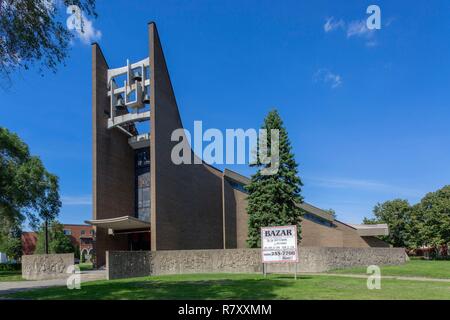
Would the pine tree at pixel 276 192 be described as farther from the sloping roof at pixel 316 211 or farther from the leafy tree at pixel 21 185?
the leafy tree at pixel 21 185

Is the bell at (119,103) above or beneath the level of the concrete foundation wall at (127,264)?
above

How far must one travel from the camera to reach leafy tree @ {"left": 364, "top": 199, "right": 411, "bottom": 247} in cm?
6025

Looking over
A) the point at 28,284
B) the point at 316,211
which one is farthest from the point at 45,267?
the point at 316,211

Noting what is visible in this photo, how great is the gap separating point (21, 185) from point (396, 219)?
49247 millimetres

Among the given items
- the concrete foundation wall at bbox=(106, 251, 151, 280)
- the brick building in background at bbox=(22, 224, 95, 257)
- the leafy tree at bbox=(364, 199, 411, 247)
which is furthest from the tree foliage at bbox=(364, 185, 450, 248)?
the brick building in background at bbox=(22, 224, 95, 257)

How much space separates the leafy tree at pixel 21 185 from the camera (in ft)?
114

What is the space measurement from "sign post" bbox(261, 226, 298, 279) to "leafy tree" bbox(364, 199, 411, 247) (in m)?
44.9

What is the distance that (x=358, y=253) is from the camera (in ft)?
96.6

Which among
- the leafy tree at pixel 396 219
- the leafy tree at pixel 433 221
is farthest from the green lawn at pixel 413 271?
the leafy tree at pixel 396 219

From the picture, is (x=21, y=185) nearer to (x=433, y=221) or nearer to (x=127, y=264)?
(x=127, y=264)

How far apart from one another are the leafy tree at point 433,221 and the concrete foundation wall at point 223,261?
99.5ft

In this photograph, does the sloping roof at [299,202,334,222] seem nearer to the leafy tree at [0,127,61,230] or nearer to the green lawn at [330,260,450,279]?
the green lawn at [330,260,450,279]

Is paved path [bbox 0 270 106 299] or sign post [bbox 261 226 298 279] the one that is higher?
sign post [bbox 261 226 298 279]
